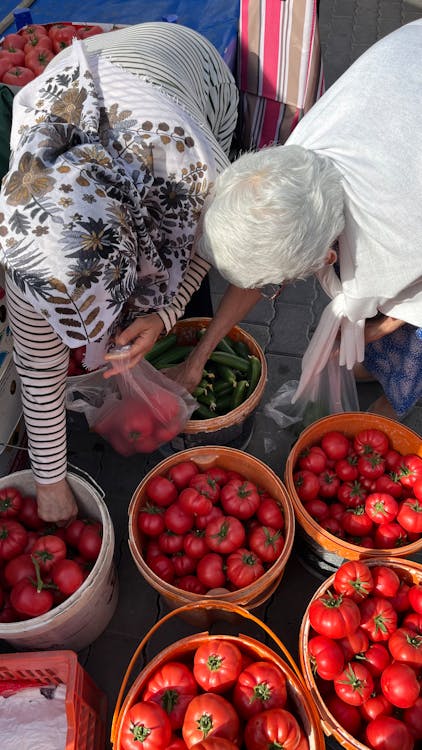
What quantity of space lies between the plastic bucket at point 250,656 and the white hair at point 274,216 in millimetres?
984

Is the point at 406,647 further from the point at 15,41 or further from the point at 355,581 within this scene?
the point at 15,41

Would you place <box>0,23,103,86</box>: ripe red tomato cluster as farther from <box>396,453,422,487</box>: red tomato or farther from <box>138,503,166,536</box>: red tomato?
<box>396,453,422,487</box>: red tomato

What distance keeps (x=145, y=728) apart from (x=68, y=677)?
0.31 metres

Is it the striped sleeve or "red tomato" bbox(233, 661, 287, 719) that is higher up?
the striped sleeve

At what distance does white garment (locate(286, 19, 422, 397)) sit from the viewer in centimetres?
149

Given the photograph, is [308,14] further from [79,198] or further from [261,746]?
[261,746]

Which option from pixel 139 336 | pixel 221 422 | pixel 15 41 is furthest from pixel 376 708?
pixel 15 41

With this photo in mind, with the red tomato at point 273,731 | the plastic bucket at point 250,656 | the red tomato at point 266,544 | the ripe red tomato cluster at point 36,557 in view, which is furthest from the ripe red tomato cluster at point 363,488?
the ripe red tomato cluster at point 36,557

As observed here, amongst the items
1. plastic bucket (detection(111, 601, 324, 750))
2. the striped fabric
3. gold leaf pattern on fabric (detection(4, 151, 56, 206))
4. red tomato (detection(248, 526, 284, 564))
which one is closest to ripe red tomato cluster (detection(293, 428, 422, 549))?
red tomato (detection(248, 526, 284, 564))

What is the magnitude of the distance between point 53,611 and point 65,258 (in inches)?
45.1

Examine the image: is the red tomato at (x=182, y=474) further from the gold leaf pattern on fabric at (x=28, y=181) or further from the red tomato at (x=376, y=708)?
the gold leaf pattern on fabric at (x=28, y=181)

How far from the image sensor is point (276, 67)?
2930 millimetres

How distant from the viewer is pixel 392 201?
1.51m

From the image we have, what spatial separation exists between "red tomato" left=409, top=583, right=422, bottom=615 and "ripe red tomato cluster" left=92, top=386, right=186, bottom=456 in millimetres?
1027
